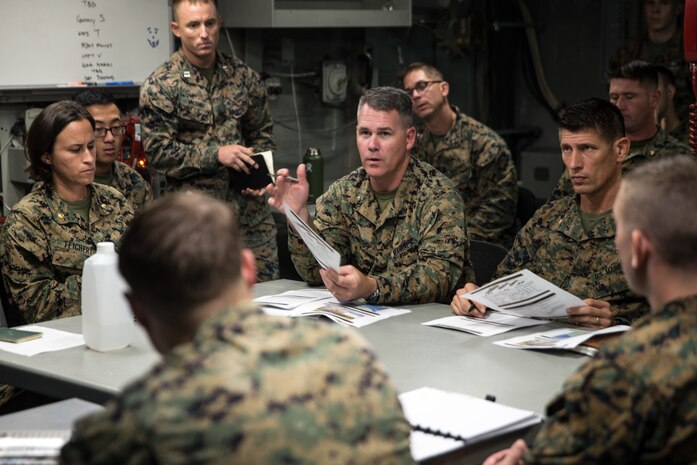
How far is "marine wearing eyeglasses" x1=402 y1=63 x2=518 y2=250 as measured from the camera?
448 cm

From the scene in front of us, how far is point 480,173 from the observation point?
457cm

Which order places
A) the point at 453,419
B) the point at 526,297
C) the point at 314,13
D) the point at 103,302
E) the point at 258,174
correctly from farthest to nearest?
1. the point at 314,13
2. the point at 258,174
3. the point at 526,297
4. the point at 103,302
5. the point at 453,419

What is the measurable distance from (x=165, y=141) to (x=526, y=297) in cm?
208

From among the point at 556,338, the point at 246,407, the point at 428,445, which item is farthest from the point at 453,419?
the point at 246,407

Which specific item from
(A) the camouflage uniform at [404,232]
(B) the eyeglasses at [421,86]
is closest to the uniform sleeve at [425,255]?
(A) the camouflage uniform at [404,232]

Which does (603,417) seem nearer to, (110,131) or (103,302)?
(103,302)

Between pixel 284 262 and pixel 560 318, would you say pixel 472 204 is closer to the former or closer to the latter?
pixel 284 262

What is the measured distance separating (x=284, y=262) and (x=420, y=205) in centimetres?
84

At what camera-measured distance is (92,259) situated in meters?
2.37

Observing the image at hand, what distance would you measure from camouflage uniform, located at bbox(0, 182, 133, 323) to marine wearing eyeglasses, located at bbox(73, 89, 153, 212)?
603 millimetres

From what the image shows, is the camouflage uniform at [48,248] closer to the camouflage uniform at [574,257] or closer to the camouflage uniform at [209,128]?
the camouflage uniform at [209,128]

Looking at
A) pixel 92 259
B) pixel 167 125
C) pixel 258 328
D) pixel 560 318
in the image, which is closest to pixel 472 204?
pixel 167 125

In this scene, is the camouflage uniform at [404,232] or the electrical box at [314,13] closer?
the camouflage uniform at [404,232]

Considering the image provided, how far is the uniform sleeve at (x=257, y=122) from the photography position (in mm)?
4445
